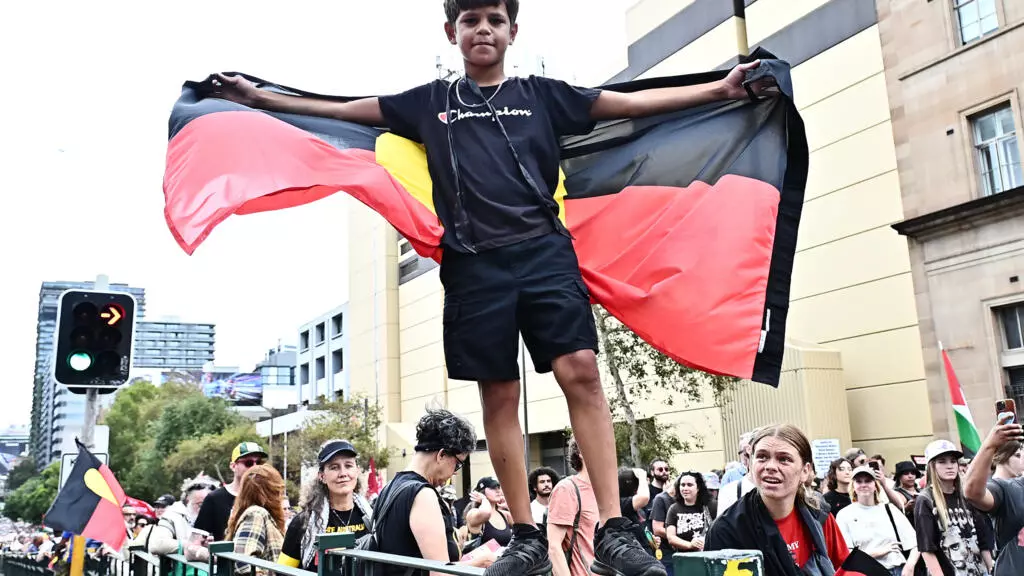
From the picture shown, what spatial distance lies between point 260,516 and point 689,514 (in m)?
4.70

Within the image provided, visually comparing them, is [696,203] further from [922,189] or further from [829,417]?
[829,417]

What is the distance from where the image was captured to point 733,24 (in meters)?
25.9

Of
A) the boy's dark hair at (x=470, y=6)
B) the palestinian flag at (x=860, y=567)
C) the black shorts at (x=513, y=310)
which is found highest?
the boy's dark hair at (x=470, y=6)

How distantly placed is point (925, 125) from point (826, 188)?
4215mm

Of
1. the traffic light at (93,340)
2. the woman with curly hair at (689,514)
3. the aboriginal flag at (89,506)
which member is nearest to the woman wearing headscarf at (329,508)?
the traffic light at (93,340)

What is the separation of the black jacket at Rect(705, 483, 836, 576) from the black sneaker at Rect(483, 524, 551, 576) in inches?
35.2

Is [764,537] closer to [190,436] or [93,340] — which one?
[93,340]

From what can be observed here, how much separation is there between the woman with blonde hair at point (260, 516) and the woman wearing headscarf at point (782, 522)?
9.62 ft

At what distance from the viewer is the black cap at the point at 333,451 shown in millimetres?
5176

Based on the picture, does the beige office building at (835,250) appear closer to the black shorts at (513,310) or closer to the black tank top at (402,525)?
the black tank top at (402,525)

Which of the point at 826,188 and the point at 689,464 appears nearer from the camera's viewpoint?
the point at 826,188

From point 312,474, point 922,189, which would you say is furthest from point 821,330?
point 312,474

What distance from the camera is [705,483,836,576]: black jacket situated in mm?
3514

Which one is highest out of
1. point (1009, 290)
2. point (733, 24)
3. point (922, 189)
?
point (733, 24)
